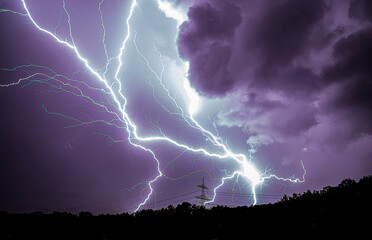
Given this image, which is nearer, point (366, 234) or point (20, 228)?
point (366, 234)

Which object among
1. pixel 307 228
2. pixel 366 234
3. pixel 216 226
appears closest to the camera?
pixel 366 234

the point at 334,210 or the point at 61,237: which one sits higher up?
the point at 334,210

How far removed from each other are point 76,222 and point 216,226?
4.34 m

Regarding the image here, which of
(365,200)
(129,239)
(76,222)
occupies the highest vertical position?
(365,200)

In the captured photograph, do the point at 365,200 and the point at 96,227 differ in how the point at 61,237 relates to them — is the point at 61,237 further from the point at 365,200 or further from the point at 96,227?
the point at 365,200

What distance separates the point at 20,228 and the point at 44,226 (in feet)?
1.98

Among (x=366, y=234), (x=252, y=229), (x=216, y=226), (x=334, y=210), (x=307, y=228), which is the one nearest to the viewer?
(x=366, y=234)

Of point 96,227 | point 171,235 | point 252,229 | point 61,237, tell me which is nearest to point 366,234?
point 252,229

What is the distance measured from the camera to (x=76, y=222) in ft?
20.8

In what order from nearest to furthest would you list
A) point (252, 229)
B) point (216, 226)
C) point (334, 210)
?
point (334, 210), point (252, 229), point (216, 226)

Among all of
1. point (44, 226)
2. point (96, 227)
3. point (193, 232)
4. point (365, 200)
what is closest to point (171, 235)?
point (193, 232)

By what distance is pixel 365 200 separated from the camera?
5.91 meters

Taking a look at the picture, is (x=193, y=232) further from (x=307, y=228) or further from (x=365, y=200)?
(x=365, y=200)

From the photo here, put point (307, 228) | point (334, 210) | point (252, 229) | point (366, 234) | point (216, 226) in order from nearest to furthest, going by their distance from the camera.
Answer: point (366, 234) < point (307, 228) < point (334, 210) < point (252, 229) < point (216, 226)
